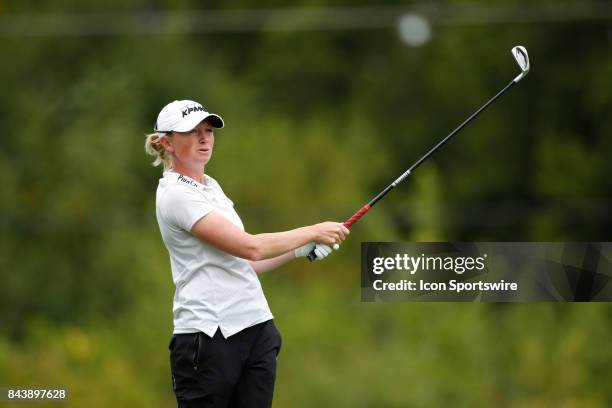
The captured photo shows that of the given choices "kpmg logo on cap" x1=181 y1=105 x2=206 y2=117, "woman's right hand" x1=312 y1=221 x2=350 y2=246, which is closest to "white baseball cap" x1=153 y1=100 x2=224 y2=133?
"kpmg logo on cap" x1=181 y1=105 x2=206 y2=117

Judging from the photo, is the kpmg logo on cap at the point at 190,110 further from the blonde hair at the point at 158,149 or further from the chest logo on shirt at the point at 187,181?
the chest logo on shirt at the point at 187,181

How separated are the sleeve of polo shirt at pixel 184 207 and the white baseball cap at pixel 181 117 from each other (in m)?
0.23

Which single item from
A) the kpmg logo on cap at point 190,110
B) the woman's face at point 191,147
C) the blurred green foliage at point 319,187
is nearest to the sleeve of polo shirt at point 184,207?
the woman's face at point 191,147

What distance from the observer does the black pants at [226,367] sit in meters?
4.30

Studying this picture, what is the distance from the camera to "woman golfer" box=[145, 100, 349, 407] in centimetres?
427

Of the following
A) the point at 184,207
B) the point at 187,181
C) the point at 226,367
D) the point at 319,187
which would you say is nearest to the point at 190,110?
the point at 187,181

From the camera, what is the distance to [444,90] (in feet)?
78.1

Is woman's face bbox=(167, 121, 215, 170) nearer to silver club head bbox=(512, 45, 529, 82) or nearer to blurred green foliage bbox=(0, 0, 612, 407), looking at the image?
silver club head bbox=(512, 45, 529, 82)

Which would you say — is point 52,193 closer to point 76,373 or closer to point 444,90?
point 76,373

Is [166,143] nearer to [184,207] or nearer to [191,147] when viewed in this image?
[191,147]

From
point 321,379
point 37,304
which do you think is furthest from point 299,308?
point 37,304

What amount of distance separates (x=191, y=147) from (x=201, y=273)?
0.46 meters

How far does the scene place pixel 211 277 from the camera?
4324 mm

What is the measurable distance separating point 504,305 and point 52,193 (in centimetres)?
644
